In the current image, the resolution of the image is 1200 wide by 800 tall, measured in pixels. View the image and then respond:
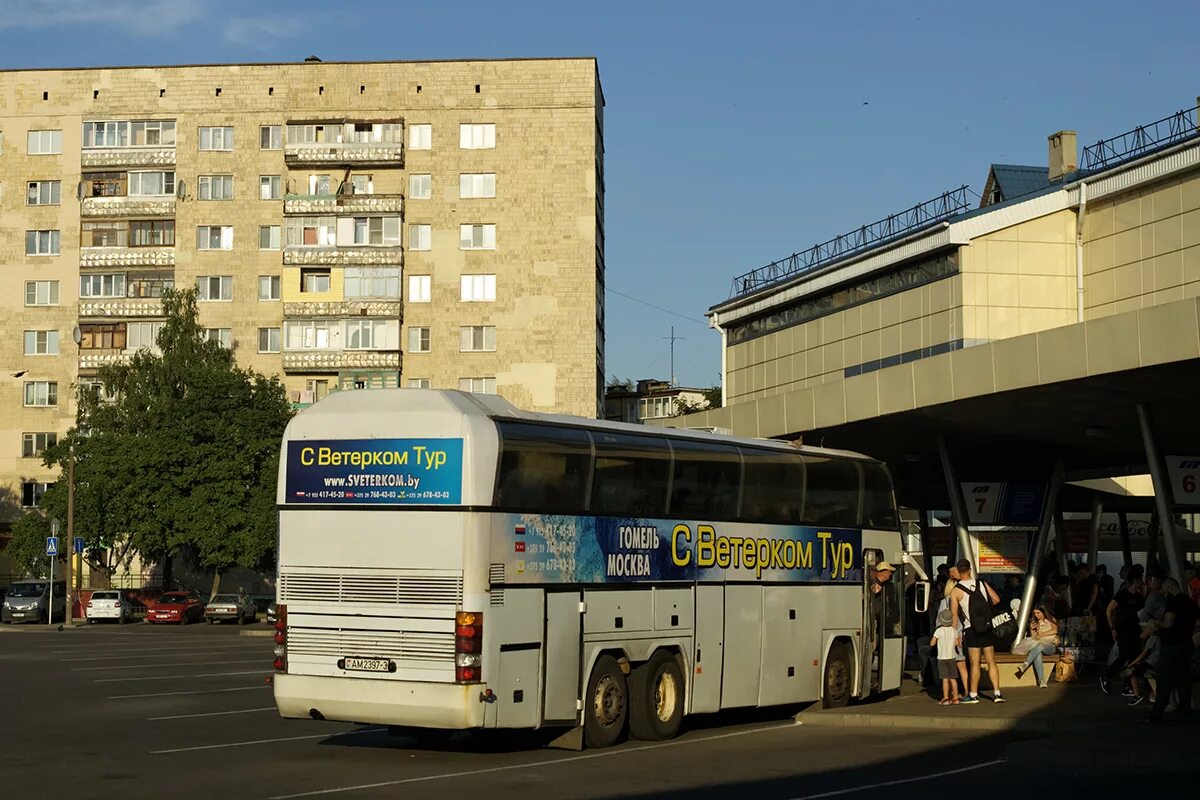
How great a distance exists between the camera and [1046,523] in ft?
105

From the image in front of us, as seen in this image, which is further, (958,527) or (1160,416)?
(958,527)

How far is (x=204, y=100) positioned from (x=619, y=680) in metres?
71.4

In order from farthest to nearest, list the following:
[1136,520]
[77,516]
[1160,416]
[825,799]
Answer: [77,516] < [1136,520] < [1160,416] < [825,799]

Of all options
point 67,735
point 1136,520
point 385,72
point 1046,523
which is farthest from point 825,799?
point 385,72

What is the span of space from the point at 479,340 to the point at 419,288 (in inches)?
159

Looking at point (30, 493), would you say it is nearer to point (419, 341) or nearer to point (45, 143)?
point (45, 143)

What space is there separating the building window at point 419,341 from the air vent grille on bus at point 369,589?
64813mm

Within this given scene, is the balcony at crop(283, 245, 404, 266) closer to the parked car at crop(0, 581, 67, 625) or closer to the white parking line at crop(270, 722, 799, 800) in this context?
the parked car at crop(0, 581, 67, 625)

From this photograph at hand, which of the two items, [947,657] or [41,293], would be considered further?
[41,293]

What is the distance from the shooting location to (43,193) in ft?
279

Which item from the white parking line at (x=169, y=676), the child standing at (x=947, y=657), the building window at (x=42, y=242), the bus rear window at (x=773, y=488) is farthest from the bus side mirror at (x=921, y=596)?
the building window at (x=42, y=242)

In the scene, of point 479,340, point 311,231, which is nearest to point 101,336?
point 311,231

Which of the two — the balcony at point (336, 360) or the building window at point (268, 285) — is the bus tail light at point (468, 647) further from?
the building window at point (268, 285)

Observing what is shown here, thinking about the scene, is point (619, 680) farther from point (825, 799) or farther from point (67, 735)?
point (67, 735)
